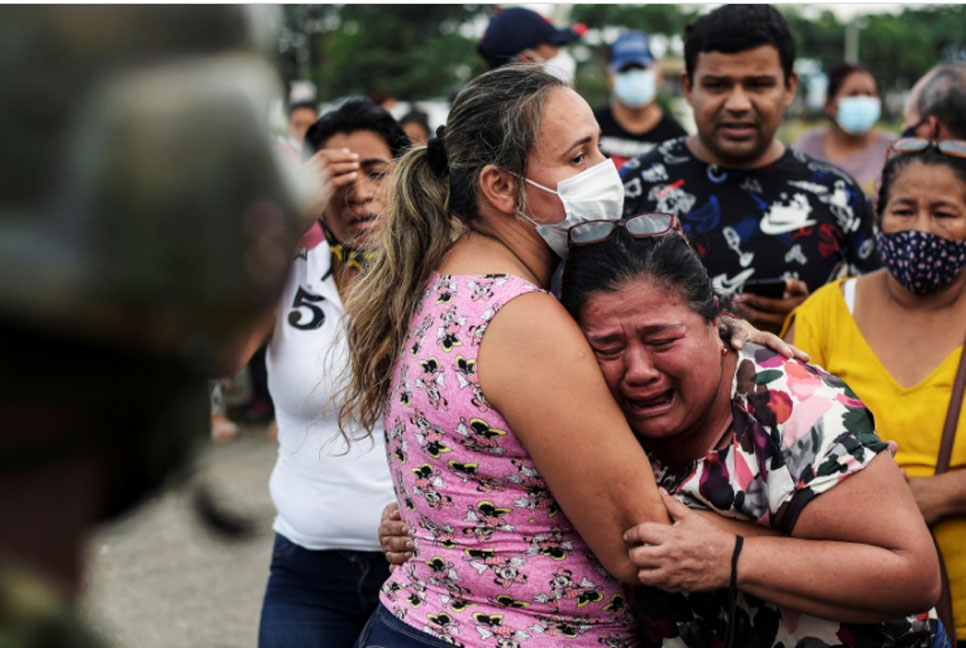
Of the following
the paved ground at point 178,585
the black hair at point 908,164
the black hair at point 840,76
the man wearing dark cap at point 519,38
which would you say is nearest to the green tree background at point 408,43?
the black hair at point 840,76

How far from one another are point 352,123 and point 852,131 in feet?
14.3

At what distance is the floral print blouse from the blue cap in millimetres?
4614

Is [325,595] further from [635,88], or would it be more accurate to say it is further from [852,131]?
[852,131]

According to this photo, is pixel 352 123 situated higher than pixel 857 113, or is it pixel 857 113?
pixel 352 123

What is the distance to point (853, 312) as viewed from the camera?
2.80m

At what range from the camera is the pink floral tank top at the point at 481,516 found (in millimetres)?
1867

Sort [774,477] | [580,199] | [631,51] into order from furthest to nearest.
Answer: [631,51]
[580,199]
[774,477]

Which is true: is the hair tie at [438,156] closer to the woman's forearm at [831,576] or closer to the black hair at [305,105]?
the woman's forearm at [831,576]

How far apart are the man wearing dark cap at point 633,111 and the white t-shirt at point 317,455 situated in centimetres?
322

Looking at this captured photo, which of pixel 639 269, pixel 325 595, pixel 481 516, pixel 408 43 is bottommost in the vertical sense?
pixel 408 43

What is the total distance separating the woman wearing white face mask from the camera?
255 inches

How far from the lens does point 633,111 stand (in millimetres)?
6160

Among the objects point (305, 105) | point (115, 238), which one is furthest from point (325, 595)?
point (305, 105)

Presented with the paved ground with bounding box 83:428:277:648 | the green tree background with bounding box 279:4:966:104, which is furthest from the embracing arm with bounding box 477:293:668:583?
the green tree background with bounding box 279:4:966:104
